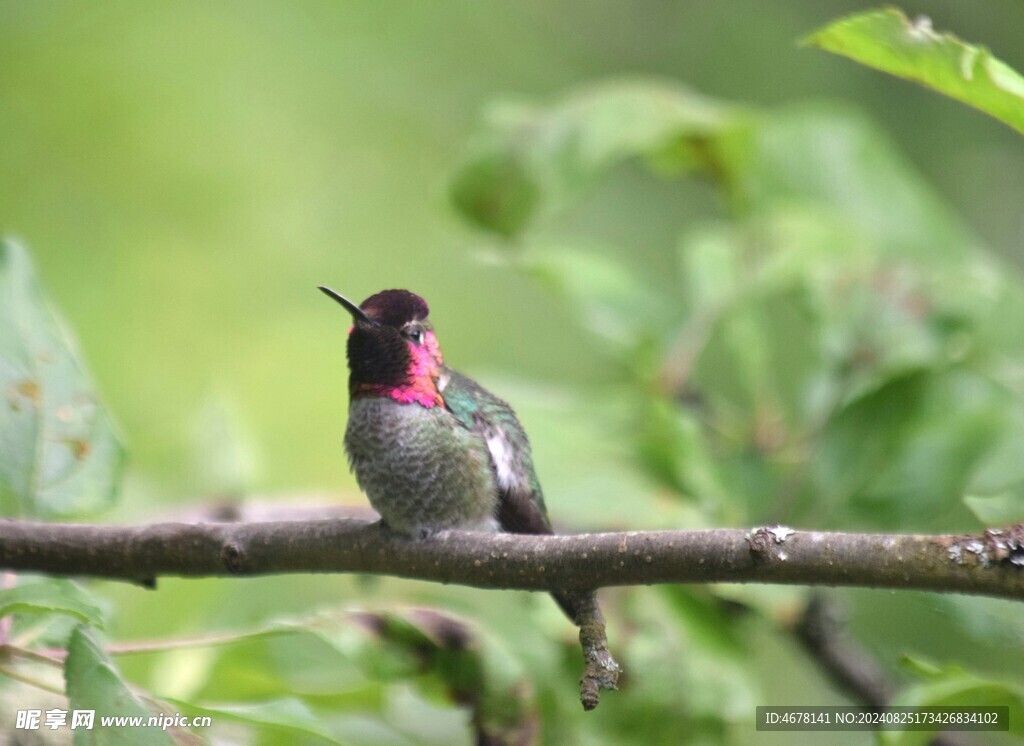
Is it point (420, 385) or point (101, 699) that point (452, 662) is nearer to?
point (420, 385)

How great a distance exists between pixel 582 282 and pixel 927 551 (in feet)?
6.09

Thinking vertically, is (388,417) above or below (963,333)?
below

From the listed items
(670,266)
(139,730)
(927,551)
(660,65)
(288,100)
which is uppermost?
(660,65)

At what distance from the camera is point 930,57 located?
154cm

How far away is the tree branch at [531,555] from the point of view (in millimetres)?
1263

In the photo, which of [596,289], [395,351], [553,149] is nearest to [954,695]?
[395,351]

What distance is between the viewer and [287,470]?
16.0 ft

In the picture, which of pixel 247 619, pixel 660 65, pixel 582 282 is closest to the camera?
pixel 247 619

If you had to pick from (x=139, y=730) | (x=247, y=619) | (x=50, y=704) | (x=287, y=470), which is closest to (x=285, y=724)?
(x=139, y=730)

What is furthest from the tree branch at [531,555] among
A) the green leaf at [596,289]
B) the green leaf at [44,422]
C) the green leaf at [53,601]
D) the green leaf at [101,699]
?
the green leaf at [596,289]

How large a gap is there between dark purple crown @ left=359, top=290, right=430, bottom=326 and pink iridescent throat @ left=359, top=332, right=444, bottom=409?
61 mm

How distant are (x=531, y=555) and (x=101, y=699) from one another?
627mm

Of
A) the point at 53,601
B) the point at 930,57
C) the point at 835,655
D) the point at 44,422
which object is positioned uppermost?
the point at 930,57

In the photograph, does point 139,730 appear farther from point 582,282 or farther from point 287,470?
point 287,470
